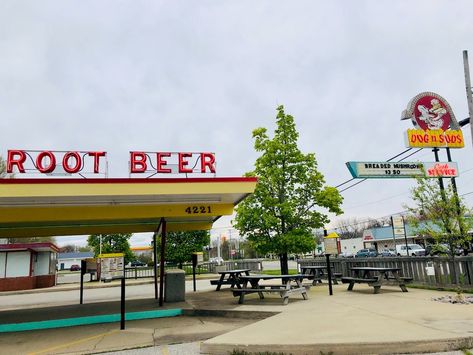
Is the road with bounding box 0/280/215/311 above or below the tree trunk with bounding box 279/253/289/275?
below

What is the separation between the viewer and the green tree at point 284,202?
1482 cm

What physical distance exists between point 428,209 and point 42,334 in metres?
11.2

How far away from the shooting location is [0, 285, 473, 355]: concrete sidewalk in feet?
19.0

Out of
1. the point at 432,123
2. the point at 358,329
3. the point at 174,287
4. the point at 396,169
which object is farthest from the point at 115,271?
the point at 432,123

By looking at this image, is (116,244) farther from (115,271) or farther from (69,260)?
(69,260)

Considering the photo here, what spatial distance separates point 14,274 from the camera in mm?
24156

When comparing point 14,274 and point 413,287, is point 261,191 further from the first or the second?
point 14,274

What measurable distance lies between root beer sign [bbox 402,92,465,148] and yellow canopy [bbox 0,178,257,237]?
9.44 meters

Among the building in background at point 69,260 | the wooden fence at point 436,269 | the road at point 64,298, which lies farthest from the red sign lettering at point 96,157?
the building in background at point 69,260

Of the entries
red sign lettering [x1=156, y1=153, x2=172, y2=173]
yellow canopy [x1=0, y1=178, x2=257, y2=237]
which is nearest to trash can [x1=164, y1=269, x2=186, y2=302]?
yellow canopy [x1=0, y1=178, x2=257, y2=237]

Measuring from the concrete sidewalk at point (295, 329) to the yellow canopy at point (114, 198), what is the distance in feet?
9.66

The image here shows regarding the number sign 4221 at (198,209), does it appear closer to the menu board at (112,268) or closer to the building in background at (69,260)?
the menu board at (112,268)

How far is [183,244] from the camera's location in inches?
1403

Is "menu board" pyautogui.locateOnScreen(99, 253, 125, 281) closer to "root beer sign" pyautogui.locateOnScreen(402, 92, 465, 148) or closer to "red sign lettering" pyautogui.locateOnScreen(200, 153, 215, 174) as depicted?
"red sign lettering" pyautogui.locateOnScreen(200, 153, 215, 174)
